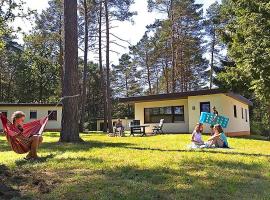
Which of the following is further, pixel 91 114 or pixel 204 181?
pixel 91 114

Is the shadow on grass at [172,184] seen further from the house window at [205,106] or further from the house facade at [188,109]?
the house window at [205,106]

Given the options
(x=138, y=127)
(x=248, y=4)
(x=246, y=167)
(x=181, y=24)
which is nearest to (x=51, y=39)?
(x=181, y=24)

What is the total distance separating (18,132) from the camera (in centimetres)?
773

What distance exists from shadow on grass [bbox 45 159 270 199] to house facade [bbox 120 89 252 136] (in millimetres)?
15211

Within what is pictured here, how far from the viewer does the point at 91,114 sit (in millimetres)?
53969

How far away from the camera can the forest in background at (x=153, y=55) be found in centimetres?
1761

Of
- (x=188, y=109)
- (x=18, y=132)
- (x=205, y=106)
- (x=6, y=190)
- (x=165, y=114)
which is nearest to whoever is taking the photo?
(x=6, y=190)

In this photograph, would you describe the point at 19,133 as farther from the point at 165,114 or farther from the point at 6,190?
the point at 165,114

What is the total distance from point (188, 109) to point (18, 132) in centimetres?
A: 1701

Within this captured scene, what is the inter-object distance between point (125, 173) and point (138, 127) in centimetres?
1529

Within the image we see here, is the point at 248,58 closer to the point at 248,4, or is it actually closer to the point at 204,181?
the point at 248,4

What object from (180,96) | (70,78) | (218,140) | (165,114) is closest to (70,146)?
(70,78)

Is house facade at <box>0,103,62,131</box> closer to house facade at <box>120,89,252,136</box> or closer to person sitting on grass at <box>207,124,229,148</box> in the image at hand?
house facade at <box>120,89,252,136</box>

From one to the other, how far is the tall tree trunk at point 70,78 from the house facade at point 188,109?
11213 millimetres
